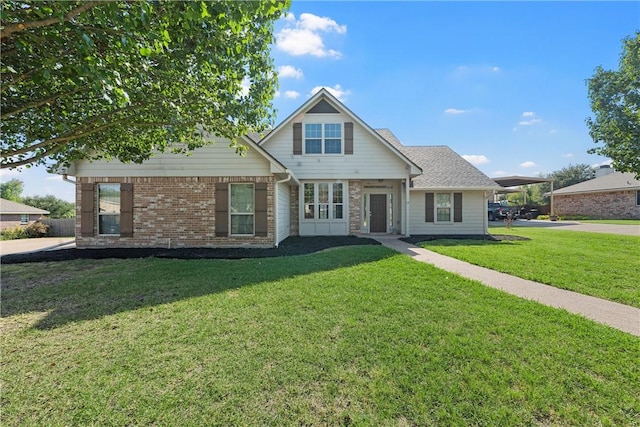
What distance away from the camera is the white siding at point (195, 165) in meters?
9.95

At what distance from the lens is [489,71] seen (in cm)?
1115

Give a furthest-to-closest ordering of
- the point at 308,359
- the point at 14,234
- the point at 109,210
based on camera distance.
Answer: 1. the point at 14,234
2. the point at 109,210
3. the point at 308,359

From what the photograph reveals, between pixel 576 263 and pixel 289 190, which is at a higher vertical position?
pixel 289 190

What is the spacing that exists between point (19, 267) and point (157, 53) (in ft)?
23.5

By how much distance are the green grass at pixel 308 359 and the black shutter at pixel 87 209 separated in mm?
5437

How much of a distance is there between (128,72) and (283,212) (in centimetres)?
772

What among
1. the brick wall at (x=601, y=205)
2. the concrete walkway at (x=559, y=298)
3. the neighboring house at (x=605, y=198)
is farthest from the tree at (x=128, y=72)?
the brick wall at (x=601, y=205)

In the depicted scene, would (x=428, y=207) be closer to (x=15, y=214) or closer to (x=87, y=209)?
(x=87, y=209)

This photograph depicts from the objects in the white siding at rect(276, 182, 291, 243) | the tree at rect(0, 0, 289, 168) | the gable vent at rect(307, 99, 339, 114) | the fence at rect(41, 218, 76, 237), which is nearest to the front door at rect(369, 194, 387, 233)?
the white siding at rect(276, 182, 291, 243)

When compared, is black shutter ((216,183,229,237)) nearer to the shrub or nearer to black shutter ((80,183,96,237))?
black shutter ((80,183,96,237))

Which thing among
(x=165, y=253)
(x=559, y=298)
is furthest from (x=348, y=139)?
(x=559, y=298)

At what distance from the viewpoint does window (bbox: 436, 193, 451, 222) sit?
15.1 meters

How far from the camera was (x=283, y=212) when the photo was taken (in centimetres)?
1202

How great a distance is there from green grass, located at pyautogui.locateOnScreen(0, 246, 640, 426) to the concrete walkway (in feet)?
1.38
